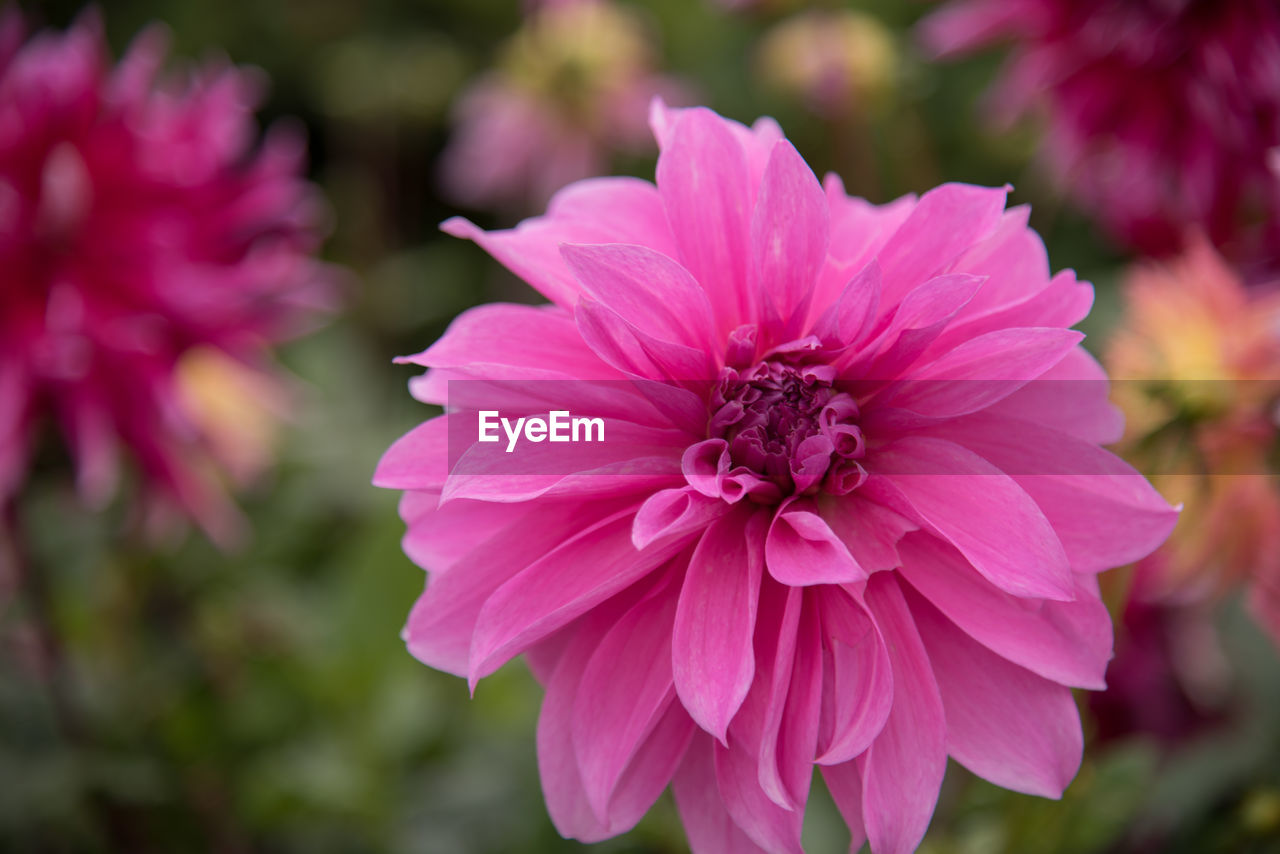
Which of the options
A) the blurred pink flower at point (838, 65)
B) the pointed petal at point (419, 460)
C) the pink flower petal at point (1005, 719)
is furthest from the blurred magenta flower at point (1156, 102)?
the pointed petal at point (419, 460)

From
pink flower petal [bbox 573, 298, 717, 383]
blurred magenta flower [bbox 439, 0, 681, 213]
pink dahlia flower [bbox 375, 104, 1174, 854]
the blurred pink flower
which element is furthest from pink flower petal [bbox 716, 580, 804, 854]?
blurred magenta flower [bbox 439, 0, 681, 213]

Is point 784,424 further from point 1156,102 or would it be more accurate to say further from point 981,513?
point 1156,102

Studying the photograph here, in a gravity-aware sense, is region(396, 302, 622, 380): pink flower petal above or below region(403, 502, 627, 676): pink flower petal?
above

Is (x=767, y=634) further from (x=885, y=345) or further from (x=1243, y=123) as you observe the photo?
(x=1243, y=123)

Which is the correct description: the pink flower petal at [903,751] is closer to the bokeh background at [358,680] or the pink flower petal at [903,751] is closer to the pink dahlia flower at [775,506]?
the pink dahlia flower at [775,506]

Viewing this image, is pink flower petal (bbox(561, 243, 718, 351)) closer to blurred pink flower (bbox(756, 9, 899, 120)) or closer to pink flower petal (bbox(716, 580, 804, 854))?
pink flower petal (bbox(716, 580, 804, 854))

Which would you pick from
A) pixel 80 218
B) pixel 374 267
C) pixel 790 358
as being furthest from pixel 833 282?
pixel 374 267
